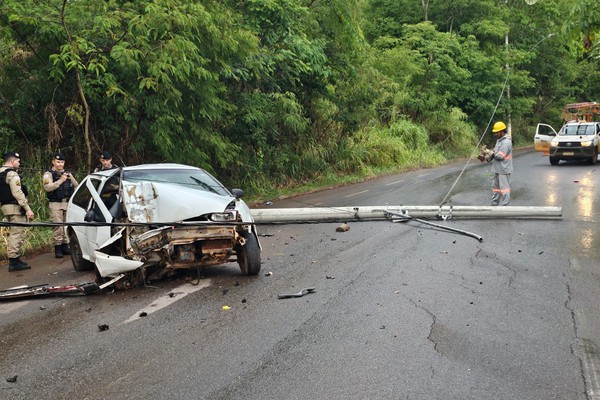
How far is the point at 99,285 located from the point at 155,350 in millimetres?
2438

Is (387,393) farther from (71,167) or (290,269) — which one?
(71,167)

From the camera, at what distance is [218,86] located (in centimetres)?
1441

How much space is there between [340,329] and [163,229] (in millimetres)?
2677

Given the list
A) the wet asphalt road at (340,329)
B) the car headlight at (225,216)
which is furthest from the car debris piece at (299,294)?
the car headlight at (225,216)

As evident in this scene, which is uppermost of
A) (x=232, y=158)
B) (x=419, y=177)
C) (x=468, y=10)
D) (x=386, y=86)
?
(x=468, y=10)

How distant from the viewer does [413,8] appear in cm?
3922

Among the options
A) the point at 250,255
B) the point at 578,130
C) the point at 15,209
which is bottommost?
the point at 250,255

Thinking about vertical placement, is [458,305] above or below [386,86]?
below

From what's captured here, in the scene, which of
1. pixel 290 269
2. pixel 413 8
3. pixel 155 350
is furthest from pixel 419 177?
pixel 413 8

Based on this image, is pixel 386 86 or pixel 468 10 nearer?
pixel 386 86

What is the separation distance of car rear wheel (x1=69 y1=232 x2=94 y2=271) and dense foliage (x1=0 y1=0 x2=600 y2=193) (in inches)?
149

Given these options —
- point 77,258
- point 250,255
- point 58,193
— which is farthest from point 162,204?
point 58,193

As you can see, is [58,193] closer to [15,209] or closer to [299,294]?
[15,209]

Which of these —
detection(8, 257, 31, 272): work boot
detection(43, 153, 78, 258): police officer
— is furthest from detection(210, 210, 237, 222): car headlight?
detection(43, 153, 78, 258): police officer
